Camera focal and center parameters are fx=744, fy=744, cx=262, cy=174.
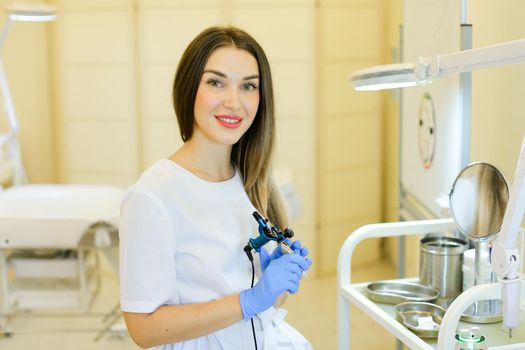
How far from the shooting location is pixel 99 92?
4305mm

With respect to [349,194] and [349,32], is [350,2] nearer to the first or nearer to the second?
[349,32]

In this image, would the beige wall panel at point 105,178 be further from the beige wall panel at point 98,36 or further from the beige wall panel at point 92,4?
the beige wall panel at point 92,4

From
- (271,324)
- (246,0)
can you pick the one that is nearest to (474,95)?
(271,324)

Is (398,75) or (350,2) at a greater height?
(350,2)

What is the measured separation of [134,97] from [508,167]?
2.72 metres

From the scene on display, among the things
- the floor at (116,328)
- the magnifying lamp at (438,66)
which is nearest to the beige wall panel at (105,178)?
the floor at (116,328)

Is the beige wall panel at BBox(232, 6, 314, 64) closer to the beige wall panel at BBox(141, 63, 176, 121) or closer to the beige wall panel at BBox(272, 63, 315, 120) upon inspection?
the beige wall panel at BBox(272, 63, 315, 120)

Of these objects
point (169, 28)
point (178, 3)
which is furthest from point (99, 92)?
point (178, 3)

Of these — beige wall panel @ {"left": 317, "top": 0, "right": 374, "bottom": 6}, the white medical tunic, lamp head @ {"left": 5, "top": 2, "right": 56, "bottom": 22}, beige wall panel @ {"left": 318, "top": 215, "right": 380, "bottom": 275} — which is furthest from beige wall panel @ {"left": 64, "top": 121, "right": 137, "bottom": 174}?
the white medical tunic

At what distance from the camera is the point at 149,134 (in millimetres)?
4312

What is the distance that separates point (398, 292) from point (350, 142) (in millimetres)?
2445

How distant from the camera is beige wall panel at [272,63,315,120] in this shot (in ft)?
A: 13.7

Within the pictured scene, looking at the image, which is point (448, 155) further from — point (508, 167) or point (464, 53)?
point (464, 53)

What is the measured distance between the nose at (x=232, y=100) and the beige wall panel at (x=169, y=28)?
2612 millimetres
